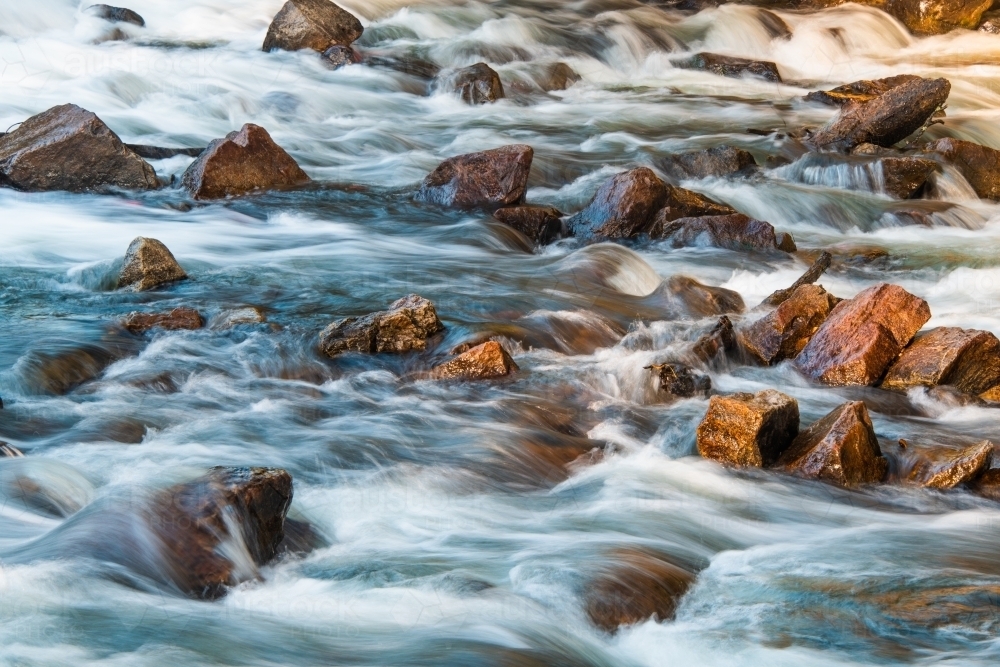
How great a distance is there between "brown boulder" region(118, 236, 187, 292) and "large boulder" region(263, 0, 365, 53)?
7.36 meters

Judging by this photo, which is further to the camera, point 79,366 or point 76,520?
point 79,366

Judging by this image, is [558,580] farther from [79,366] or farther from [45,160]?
[45,160]

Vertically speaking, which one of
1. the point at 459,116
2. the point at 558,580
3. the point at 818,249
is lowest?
the point at 558,580

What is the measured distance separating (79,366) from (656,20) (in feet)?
42.6

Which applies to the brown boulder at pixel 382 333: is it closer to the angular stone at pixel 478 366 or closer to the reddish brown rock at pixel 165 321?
the angular stone at pixel 478 366

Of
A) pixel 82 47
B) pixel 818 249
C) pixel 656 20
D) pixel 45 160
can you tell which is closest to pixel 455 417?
pixel 818 249

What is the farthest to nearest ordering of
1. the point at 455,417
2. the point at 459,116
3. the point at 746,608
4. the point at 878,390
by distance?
the point at 459,116, the point at 878,390, the point at 455,417, the point at 746,608

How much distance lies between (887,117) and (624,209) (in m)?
3.90

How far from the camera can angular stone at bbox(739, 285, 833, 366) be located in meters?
6.39

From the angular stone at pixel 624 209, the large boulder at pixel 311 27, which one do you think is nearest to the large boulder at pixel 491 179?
the angular stone at pixel 624 209

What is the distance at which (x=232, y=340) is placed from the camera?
20.6 ft

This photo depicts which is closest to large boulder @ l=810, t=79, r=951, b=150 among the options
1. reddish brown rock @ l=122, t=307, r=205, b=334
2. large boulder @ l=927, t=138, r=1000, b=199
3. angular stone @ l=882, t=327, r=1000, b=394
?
large boulder @ l=927, t=138, r=1000, b=199

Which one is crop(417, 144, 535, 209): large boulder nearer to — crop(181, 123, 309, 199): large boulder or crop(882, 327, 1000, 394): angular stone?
crop(181, 123, 309, 199): large boulder

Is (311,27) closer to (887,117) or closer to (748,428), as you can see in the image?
(887,117)
